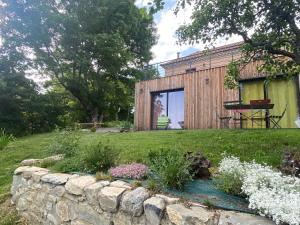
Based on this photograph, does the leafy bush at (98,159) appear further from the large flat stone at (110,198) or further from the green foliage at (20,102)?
the green foliage at (20,102)

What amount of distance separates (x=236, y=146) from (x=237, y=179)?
13.4ft

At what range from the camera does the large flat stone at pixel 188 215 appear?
110 inches

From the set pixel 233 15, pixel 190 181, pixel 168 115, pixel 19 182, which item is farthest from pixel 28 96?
pixel 190 181

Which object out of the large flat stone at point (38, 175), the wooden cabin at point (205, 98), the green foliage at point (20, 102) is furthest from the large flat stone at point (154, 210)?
the green foliage at point (20, 102)

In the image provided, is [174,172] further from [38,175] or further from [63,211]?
[38,175]

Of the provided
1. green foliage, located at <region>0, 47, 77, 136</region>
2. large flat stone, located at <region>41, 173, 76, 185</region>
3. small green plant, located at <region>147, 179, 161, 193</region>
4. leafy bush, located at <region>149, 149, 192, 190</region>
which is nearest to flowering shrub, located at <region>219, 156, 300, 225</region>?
leafy bush, located at <region>149, 149, 192, 190</region>

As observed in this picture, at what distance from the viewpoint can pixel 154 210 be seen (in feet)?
10.4

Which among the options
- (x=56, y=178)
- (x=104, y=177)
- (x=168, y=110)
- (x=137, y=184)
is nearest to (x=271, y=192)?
(x=137, y=184)

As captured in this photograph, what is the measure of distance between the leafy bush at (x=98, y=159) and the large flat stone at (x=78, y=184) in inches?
16.8

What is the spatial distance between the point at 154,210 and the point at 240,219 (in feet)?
2.90

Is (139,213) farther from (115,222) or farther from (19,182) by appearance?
(19,182)

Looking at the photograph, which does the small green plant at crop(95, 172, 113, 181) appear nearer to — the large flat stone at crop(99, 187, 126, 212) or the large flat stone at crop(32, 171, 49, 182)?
the large flat stone at crop(99, 187, 126, 212)

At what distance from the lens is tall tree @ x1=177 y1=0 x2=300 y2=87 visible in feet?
18.9

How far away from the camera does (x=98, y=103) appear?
25312mm
